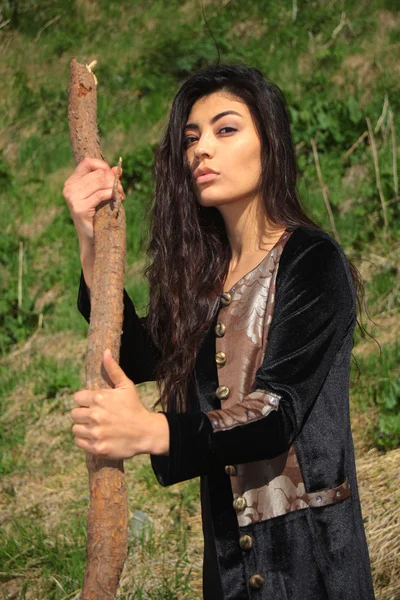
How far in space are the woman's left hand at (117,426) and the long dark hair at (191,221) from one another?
61cm

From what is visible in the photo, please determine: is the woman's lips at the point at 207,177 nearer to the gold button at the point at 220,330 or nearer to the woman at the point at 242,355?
the woman at the point at 242,355

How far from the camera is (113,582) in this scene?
82.8 inches

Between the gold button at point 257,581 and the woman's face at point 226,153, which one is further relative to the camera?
the woman's face at point 226,153

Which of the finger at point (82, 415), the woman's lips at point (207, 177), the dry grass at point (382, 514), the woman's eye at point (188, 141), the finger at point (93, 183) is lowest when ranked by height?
the dry grass at point (382, 514)

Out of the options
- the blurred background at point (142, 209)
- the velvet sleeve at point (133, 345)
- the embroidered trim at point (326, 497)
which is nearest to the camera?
the embroidered trim at point (326, 497)

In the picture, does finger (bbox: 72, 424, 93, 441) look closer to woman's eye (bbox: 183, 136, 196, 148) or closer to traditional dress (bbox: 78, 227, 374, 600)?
traditional dress (bbox: 78, 227, 374, 600)

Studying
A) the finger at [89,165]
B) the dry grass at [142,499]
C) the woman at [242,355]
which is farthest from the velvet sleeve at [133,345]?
Result: the dry grass at [142,499]

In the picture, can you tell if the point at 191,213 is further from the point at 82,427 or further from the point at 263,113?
the point at 82,427

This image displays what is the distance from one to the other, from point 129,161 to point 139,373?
18.8 ft

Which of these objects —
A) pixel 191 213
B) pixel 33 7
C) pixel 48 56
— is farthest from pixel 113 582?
pixel 33 7

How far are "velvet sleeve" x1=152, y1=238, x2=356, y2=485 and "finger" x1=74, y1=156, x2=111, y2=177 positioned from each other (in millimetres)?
583

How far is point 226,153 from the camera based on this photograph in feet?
8.13

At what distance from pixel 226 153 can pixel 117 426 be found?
0.97 m

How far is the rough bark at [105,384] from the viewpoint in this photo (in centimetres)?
204
